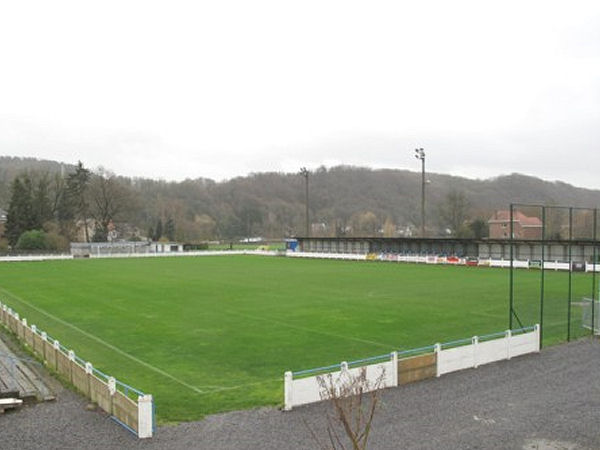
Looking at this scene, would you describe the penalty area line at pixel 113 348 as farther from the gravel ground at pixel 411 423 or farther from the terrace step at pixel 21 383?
the terrace step at pixel 21 383

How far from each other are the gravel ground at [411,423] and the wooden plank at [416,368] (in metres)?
0.30

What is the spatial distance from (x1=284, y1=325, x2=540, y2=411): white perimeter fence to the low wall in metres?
3.48

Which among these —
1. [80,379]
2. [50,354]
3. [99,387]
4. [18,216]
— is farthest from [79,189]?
[99,387]

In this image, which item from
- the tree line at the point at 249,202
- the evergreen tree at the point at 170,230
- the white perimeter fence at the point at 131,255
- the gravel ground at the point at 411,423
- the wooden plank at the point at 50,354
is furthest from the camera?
the evergreen tree at the point at 170,230

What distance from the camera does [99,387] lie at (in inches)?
591

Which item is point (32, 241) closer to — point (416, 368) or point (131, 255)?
point (131, 255)

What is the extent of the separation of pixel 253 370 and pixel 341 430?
6.44 m

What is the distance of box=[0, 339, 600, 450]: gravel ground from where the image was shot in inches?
498

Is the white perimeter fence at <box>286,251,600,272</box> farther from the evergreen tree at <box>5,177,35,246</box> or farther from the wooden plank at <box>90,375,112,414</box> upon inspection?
the evergreen tree at <box>5,177,35,246</box>

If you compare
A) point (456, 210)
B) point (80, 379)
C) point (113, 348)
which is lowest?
point (113, 348)

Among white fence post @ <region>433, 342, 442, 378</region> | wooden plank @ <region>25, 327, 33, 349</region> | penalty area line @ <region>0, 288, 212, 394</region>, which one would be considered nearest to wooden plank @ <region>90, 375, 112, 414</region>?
penalty area line @ <region>0, 288, 212, 394</region>

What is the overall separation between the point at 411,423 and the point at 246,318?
644 inches

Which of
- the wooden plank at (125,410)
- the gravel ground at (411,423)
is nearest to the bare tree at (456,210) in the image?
the gravel ground at (411,423)

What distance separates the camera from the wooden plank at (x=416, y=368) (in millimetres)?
16969
